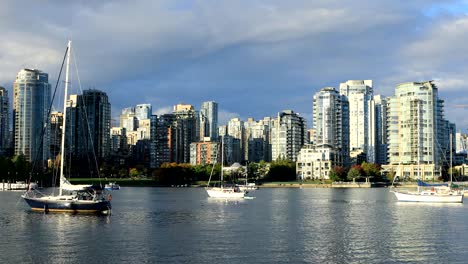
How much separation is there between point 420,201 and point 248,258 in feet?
259

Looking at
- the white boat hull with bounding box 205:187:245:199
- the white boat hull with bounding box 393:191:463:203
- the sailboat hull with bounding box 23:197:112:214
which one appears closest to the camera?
the sailboat hull with bounding box 23:197:112:214

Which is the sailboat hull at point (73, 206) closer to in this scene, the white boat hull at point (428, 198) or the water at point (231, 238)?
the water at point (231, 238)

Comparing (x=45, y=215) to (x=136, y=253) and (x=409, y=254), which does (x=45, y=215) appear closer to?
(x=136, y=253)

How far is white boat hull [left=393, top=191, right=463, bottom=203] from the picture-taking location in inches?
4552

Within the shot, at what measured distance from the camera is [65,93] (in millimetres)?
78750

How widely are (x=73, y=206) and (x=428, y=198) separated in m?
68.5

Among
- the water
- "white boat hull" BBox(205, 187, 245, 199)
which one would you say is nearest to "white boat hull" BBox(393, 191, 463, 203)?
the water

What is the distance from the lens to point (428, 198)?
115812 mm

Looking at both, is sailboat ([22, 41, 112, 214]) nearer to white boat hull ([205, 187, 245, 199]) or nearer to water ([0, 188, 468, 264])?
water ([0, 188, 468, 264])

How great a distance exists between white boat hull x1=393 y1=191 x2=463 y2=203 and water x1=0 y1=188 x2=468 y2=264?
31.8 metres

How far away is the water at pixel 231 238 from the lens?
4594 cm

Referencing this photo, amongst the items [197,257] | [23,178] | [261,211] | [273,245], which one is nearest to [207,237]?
[273,245]

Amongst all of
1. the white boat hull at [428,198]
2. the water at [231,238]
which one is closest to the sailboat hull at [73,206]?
the water at [231,238]

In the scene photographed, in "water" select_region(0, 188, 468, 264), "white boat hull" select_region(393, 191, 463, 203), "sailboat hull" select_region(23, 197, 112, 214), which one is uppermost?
"sailboat hull" select_region(23, 197, 112, 214)
